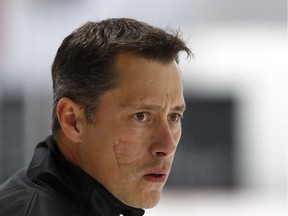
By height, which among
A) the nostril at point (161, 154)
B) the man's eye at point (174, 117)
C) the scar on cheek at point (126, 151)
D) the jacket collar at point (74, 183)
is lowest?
the jacket collar at point (74, 183)

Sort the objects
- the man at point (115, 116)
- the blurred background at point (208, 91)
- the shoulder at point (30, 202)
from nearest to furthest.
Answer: the shoulder at point (30, 202) < the man at point (115, 116) < the blurred background at point (208, 91)

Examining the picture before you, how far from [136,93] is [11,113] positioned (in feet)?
13.2

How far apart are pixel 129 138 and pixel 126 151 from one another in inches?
1.1

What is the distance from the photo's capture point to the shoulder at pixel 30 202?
52.7 inches

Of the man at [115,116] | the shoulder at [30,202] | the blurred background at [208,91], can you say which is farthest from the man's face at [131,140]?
the blurred background at [208,91]

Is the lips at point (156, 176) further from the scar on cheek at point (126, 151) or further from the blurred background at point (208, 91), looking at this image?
the blurred background at point (208, 91)

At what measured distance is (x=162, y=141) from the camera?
4.93 feet

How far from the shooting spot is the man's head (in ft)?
4.91

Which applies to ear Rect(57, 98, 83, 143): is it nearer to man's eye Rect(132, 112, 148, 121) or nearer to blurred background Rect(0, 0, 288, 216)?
man's eye Rect(132, 112, 148, 121)

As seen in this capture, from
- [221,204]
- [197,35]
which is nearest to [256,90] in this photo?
[197,35]

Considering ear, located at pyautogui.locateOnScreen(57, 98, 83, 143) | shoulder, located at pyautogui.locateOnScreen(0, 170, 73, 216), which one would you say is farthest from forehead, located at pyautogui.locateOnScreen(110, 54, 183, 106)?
shoulder, located at pyautogui.locateOnScreen(0, 170, 73, 216)

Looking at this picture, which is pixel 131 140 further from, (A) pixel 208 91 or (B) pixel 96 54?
(A) pixel 208 91

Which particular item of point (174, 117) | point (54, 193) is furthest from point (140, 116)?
point (54, 193)

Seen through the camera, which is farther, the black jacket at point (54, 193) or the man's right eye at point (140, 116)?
the man's right eye at point (140, 116)
